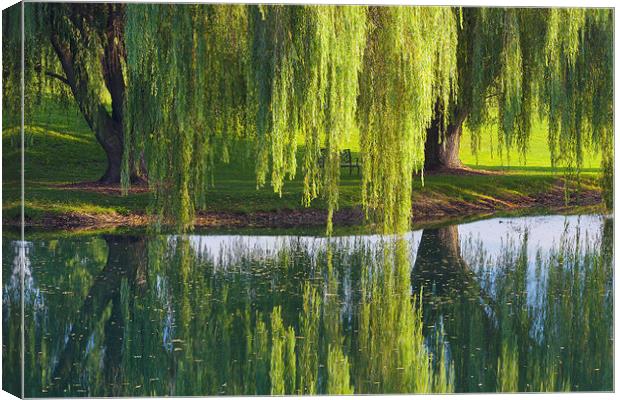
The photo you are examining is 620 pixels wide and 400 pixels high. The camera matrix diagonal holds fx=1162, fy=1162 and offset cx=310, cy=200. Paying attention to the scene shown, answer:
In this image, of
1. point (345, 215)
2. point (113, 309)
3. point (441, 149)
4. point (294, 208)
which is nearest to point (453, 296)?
point (345, 215)

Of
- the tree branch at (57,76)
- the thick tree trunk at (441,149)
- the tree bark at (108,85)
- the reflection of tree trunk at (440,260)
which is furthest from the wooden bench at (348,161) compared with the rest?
the tree branch at (57,76)

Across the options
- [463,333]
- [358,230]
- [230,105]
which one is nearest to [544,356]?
[463,333]

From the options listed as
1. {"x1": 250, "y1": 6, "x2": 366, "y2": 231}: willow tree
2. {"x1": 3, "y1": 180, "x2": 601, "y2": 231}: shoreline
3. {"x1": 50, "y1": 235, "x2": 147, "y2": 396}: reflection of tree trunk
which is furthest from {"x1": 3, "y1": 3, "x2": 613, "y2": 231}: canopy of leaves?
{"x1": 50, "y1": 235, "x2": 147, "y2": 396}: reflection of tree trunk

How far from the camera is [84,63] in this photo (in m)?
9.34

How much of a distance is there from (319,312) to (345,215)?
0.80 meters

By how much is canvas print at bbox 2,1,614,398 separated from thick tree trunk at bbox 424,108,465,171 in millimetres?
16

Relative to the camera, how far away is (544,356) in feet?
29.2

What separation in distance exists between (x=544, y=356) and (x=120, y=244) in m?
3.38

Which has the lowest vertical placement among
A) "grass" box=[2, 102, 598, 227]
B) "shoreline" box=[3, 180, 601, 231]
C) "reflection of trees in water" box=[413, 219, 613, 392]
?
"reflection of trees in water" box=[413, 219, 613, 392]

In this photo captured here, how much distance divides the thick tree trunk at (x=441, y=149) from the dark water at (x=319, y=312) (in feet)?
1.71

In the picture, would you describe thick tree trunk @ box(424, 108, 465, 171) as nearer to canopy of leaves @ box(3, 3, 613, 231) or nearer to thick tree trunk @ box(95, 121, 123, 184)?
canopy of leaves @ box(3, 3, 613, 231)

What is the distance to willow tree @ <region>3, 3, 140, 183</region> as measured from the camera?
8961 mm

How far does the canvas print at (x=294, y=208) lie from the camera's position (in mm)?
8562

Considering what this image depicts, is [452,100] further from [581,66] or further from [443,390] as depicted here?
[443,390]
